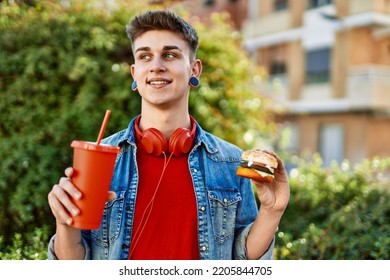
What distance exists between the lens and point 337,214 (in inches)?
144

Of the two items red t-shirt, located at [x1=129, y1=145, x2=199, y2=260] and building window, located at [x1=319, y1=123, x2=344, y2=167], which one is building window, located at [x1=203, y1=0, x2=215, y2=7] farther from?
red t-shirt, located at [x1=129, y1=145, x2=199, y2=260]

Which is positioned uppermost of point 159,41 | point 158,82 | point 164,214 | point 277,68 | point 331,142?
point 277,68

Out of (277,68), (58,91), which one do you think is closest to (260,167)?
(58,91)

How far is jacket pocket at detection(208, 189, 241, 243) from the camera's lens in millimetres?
1908

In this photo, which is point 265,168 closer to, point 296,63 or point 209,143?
point 209,143

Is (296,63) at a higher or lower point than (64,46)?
higher

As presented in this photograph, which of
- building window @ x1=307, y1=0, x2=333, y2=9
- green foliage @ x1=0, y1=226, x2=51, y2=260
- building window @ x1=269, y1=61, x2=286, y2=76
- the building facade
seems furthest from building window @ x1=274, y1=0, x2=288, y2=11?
green foliage @ x1=0, y1=226, x2=51, y2=260

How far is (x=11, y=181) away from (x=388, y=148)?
43.5 feet

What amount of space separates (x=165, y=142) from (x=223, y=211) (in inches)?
12.0

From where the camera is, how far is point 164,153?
1.86 meters

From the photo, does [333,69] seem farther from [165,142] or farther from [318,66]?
[165,142]

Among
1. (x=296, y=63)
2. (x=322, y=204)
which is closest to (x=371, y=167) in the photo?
(x=322, y=204)

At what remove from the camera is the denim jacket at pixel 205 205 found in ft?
6.10

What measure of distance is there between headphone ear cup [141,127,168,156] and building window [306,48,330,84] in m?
14.3
